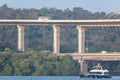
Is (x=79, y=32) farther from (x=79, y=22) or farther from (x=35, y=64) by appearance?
(x=35, y=64)

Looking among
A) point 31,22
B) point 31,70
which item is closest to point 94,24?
point 31,22

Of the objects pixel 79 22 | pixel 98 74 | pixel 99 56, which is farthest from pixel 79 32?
pixel 98 74

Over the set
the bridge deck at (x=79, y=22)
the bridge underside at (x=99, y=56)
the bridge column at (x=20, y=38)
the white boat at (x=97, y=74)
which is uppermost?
the bridge deck at (x=79, y=22)

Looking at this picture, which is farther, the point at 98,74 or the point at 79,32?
the point at 79,32

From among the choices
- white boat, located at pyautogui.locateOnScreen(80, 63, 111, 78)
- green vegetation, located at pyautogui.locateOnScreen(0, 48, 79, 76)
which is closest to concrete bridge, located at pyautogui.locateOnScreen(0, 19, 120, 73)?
green vegetation, located at pyautogui.locateOnScreen(0, 48, 79, 76)

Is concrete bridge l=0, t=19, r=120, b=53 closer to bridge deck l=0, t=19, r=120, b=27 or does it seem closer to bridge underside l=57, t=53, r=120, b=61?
bridge deck l=0, t=19, r=120, b=27

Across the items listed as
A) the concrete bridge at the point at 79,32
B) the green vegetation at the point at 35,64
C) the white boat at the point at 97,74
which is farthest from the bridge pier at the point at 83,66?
the white boat at the point at 97,74

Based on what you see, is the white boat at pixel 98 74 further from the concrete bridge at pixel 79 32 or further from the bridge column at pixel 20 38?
the bridge column at pixel 20 38

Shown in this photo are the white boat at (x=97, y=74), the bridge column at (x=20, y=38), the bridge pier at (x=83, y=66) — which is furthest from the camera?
the bridge column at (x=20, y=38)

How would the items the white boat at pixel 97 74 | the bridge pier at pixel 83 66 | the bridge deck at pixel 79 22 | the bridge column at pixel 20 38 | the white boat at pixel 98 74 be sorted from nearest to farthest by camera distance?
1. the white boat at pixel 97 74
2. the white boat at pixel 98 74
3. the bridge pier at pixel 83 66
4. the bridge deck at pixel 79 22
5. the bridge column at pixel 20 38

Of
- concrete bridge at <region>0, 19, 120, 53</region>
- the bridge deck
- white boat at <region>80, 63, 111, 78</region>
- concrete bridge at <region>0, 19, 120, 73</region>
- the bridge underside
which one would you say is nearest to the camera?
white boat at <region>80, 63, 111, 78</region>

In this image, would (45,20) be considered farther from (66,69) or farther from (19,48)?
(66,69)
